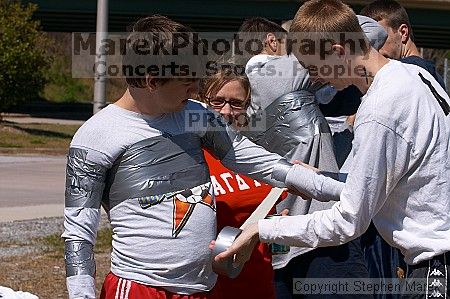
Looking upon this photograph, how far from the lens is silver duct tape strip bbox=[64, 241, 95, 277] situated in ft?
12.8

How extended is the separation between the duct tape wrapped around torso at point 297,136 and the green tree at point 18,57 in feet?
86.5

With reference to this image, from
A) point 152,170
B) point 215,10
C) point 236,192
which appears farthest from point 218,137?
point 215,10

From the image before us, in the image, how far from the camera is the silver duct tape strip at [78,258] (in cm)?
390

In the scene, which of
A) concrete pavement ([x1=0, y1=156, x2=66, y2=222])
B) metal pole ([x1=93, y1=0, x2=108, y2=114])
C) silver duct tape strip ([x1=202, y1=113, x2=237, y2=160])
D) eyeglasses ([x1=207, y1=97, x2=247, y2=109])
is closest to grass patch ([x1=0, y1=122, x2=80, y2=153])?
concrete pavement ([x1=0, y1=156, x2=66, y2=222])

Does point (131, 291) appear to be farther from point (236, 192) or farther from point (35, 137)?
point (35, 137)

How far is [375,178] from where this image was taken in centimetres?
356

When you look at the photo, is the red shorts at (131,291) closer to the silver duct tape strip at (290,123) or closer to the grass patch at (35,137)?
the silver duct tape strip at (290,123)

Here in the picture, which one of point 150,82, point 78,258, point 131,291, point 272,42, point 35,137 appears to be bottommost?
point 35,137

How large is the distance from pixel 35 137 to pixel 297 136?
24.9 metres

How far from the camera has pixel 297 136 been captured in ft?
16.6

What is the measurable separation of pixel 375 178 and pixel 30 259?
24.0 ft

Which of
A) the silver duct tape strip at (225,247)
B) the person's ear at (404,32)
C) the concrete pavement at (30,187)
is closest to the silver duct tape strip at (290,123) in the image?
the person's ear at (404,32)

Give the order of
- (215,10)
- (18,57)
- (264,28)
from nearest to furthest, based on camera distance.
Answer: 1. (264,28)
2. (18,57)
3. (215,10)

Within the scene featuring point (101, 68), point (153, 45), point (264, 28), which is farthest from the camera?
point (101, 68)
